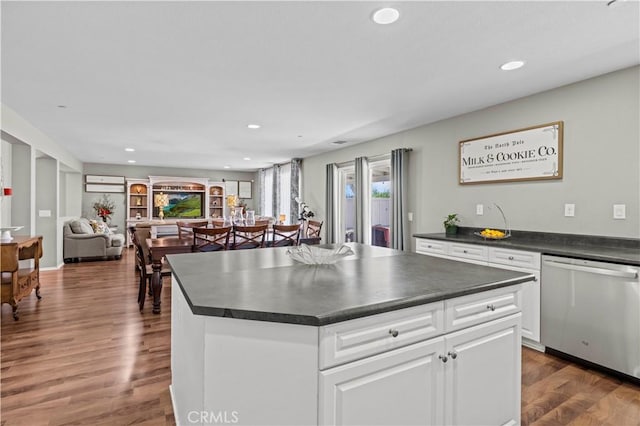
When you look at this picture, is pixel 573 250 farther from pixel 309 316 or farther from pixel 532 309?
pixel 309 316

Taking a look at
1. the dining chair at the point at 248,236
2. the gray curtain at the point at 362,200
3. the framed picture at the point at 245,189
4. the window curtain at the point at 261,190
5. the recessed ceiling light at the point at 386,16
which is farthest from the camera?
the framed picture at the point at 245,189

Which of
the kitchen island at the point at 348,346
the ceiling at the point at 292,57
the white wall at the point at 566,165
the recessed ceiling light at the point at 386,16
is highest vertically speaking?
the ceiling at the point at 292,57

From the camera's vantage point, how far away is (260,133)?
17.1 feet

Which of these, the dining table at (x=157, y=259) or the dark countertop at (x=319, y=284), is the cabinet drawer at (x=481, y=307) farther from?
the dining table at (x=157, y=259)

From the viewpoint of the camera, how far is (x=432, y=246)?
3.86 m

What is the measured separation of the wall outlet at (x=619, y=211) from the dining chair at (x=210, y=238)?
3.82 m

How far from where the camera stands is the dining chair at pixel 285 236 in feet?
15.1

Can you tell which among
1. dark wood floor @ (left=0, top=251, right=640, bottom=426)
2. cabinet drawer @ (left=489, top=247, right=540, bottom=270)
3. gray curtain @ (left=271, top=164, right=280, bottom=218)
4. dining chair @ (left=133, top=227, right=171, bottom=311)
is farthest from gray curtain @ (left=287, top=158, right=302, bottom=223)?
cabinet drawer @ (left=489, top=247, right=540, bottom=270)

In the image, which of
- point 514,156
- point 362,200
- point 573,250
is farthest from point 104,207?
point 573,250

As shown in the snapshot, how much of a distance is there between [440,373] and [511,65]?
99.1 inches

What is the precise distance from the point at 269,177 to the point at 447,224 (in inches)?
257

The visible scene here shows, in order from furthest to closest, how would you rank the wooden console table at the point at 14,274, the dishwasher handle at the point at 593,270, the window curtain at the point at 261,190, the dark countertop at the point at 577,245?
1. the window curtain at the point at 261,190
2. the wooden console table at the point at 14,274
3. the dark countertop at the point at 577,245
4. the dishwasher handle at the point at 593,270

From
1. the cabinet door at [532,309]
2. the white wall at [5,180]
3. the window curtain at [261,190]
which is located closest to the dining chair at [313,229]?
the cabinet door at [532,309]

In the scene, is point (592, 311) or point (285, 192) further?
point (285, 192)
